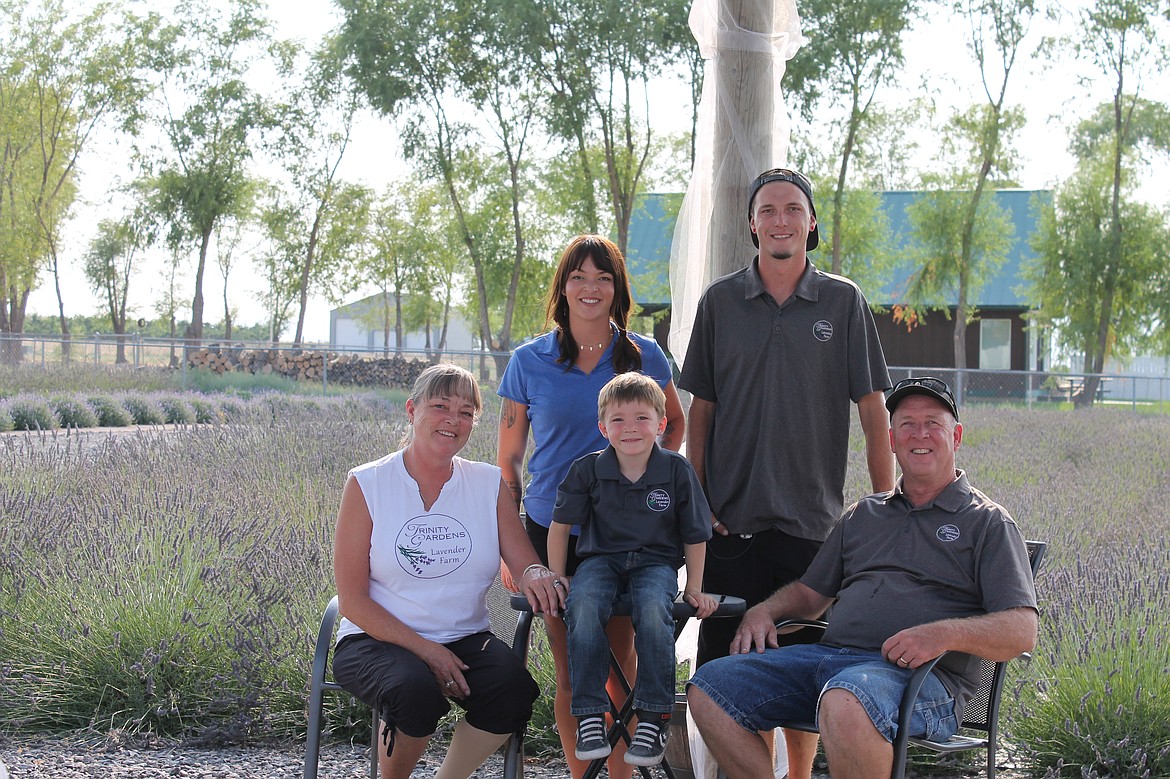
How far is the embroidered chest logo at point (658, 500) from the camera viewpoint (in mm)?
3342

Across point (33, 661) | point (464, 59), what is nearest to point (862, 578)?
point (33, 661)

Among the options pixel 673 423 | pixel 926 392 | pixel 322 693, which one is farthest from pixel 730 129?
pixel 322 693

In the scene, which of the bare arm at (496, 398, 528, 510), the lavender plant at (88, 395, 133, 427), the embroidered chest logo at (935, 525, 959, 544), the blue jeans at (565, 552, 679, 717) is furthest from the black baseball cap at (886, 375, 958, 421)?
the lavender plant at (88, 395, 133, 427)

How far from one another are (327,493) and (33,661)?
2577mm

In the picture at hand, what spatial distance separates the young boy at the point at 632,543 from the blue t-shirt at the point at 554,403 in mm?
236

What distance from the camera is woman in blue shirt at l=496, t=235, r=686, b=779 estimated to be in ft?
11.9

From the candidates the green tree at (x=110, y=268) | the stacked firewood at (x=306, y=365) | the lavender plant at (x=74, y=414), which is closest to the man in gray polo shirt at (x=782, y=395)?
the lavender plant at (x=74, y=414)

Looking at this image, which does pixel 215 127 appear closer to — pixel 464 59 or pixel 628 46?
pixel 464 59

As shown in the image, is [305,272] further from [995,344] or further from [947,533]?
[947,533]

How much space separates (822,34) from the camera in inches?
1004

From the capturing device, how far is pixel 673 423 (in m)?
3.82

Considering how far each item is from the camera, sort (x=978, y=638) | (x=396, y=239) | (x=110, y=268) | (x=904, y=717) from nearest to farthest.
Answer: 1. (x=904, y=717)
2. (x=978, y=638)
3. (x=396, y=239)
4. (x=110, y=268)

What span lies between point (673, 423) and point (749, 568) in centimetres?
58

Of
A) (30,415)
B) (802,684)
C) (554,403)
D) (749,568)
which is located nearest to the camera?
(802,684)
